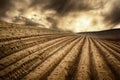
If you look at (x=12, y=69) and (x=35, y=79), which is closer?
(x=35, y=79)

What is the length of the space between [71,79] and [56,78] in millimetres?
134

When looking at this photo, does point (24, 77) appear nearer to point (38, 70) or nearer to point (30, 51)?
point (38, 70)

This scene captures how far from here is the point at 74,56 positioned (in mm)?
1905

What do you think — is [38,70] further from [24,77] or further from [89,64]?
[89,64]

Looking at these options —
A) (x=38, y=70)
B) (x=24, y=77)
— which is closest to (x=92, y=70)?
(x=38, y=70)

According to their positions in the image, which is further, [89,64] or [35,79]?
[89,64]

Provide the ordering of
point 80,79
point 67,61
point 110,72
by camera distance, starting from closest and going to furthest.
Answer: point 80,79 < point 110,72 < point 67,61

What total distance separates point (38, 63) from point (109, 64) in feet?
2.61

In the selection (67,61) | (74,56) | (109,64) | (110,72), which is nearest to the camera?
(110,72)

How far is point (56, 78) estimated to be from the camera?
4.15 feet

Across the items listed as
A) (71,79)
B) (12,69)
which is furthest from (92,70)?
(12,69)

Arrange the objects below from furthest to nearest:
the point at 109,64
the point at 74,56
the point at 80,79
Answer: the point at 74,56 < the point at 109,64 < the point at 80,79

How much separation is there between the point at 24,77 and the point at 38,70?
18 centimetres

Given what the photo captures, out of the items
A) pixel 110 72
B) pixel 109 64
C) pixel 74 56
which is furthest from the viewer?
pixel 74 56
